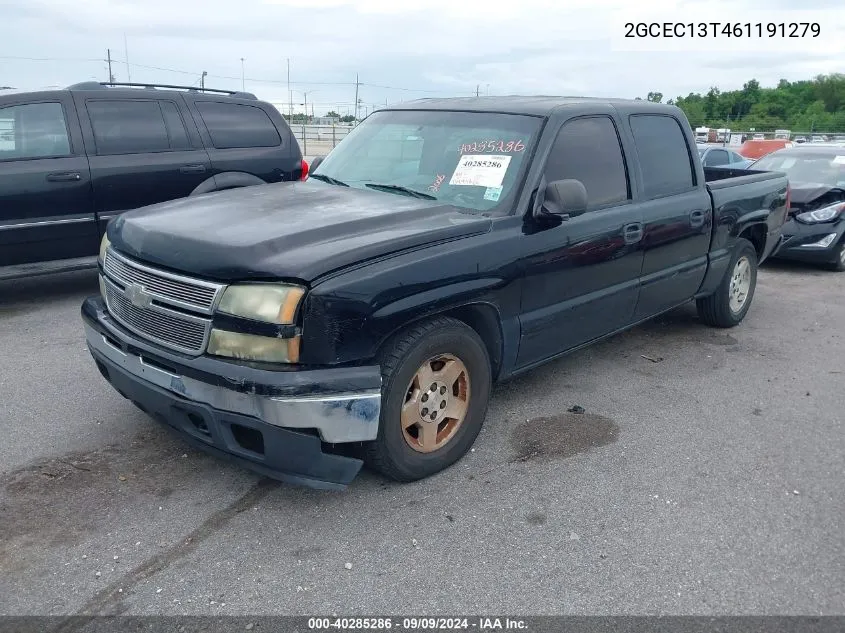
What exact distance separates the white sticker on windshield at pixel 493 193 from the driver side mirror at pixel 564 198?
0.25 m

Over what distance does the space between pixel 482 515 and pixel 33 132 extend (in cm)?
531

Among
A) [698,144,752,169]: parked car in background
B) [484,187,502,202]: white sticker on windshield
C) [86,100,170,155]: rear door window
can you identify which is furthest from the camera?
[698,144,752,169]: parked car in background

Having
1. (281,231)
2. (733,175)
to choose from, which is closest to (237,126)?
(281,231)

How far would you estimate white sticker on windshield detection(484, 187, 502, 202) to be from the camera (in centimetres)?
374

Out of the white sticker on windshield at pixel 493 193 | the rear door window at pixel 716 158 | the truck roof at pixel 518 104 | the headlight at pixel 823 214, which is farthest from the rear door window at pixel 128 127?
the rear door window at pixel 716 158

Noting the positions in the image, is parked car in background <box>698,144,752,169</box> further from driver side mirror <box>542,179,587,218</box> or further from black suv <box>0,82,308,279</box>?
driver side mirror <box>542,179,587,218</box>

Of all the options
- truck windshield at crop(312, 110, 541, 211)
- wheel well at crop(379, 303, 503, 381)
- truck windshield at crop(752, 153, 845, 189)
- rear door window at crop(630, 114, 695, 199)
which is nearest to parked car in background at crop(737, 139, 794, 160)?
truck windshield at crop(752, 153, 845, 189)

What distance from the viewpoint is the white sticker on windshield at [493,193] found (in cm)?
374

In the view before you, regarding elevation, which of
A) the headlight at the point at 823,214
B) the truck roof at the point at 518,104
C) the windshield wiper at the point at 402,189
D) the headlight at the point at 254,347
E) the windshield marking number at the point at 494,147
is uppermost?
the truck roof at the point at 518,104

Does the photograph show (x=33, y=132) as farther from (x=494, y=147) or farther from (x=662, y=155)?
(x=662, y=155)

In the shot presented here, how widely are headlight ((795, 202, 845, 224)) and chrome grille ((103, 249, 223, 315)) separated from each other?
799 centimetres

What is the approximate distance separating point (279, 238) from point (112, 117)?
4.48 metres

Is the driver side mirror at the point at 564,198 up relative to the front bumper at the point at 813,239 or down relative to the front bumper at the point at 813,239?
up

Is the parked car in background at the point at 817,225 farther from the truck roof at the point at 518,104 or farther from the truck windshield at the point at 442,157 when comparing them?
the truck windshield at the point at 442,157
